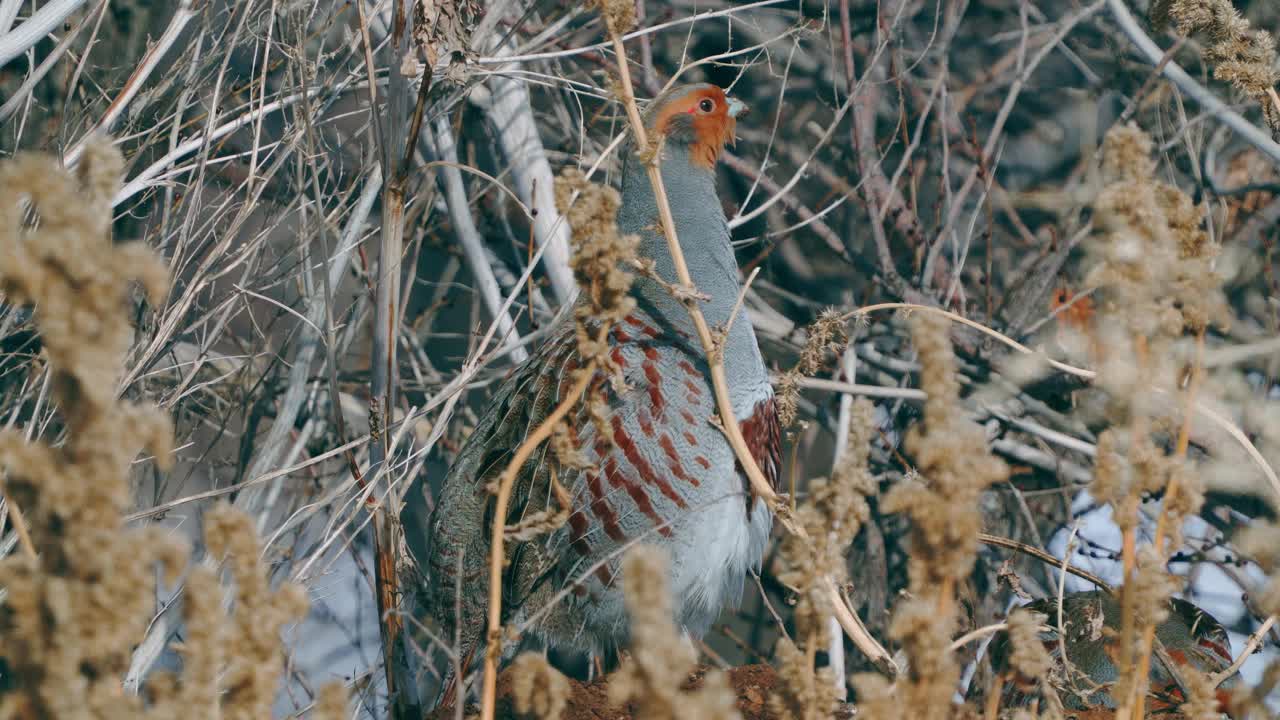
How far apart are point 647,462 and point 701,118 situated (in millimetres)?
912

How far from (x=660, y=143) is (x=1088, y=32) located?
3.21 meters

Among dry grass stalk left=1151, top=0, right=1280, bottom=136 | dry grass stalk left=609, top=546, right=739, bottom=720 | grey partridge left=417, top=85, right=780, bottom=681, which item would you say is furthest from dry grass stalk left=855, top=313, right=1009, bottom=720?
grey partridge left=417, top=85, right=780, bottom=681

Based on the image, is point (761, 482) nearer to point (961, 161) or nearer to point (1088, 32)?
point (961, 161)

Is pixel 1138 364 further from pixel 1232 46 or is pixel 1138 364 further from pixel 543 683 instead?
pixel 1232 46

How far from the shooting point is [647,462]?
101 inches

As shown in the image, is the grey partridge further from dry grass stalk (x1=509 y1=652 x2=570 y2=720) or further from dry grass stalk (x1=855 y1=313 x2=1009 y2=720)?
dry grass stalk (x1=855 y1=313 x2=1009 y2=720)

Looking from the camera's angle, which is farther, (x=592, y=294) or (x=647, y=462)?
(x=647, y=462)

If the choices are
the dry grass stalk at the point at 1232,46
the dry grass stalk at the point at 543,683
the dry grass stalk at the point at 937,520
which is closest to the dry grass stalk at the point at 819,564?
the dry grass stalk at the point at 937,520

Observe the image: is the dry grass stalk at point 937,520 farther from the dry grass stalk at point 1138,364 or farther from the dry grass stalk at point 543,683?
the dry grass stalk at point 543,683

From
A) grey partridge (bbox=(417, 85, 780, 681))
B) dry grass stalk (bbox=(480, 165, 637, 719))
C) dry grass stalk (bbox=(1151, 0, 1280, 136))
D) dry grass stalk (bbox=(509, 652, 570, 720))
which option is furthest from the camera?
grey partridge (bbox=(417, 85, 780, 681))

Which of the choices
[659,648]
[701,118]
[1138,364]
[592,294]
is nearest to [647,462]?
[701,118]

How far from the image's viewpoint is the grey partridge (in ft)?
8.42

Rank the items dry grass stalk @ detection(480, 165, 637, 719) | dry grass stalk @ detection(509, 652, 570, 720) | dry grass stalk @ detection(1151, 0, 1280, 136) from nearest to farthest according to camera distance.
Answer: dry grass stalk @ detection(509, 652, 570, 720) → dry grass stalk @ detection(480, 165, 637, 719) → dry grass stalk @ detection(1151, 0, 1280, 136)

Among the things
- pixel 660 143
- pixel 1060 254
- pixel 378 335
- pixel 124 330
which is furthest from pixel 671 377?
pixel 124 330
